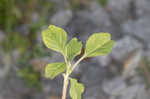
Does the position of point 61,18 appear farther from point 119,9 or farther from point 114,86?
point 114,86

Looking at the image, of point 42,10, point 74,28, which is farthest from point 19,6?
point 74,28

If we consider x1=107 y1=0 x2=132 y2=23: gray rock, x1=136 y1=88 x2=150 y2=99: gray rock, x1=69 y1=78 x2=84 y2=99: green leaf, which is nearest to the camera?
x1=69 y1=78 x2=84 y2=99: green leaf

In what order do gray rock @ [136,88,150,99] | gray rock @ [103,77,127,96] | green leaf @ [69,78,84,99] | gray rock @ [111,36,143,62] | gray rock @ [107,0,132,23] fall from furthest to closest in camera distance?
1. gray rock @ [107,0,132,23]
2. gray rock @ [111,36,143,62]
3. gray rock @ [103,77,127,96]
4. gray rock @ [136,88,150,99]
5. green leaf @ [69,78,84,99]

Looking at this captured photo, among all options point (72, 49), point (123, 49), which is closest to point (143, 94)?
point (123, 49)

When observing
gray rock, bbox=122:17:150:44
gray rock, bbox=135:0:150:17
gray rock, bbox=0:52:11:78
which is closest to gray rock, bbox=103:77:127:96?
gray rock, bbox=122:17:150:44

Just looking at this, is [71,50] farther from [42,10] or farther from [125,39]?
[42,10]

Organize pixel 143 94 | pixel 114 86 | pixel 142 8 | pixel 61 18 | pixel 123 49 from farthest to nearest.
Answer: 1. pixel 142 8
2. pixel 61 18
3. pixel 123 49
4. pixel 114 86
5. pixel 143 94

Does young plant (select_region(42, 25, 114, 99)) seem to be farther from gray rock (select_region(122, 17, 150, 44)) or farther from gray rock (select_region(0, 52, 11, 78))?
gray rock (select_region(122, 17, 150, 44))

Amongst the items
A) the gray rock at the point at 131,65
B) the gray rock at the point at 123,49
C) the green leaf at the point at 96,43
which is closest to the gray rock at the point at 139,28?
the gray rock at the point at 123,49
